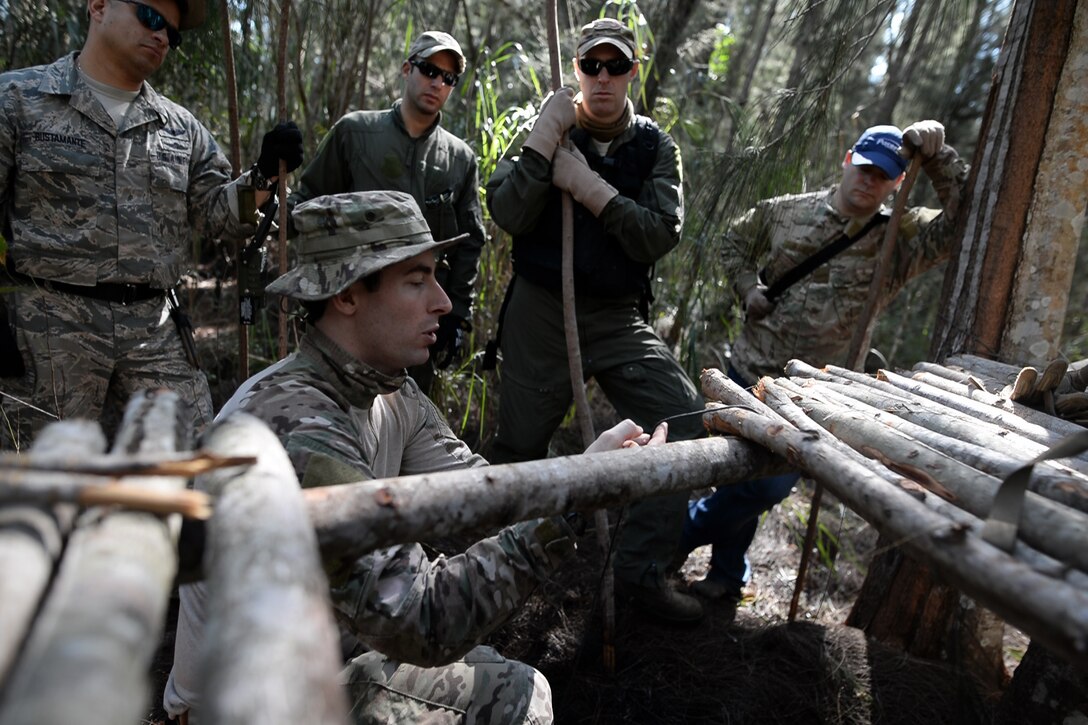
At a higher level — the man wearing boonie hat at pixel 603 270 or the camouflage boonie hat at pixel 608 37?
the camouflage boonie hat at pixel 608 37

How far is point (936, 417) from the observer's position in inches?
77.9

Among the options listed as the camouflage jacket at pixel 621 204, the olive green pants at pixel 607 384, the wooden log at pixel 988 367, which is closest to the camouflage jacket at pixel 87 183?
the camouflage jacket at pixel 621 204

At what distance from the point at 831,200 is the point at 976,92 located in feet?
22.5

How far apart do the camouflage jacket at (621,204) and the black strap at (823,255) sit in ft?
2.57

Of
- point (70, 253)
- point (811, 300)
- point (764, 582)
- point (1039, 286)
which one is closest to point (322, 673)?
point (70, 253)

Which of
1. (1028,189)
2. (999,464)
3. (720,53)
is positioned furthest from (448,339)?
(720,53)

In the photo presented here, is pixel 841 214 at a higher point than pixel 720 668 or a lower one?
higher

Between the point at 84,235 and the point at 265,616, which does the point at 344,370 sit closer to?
the point at 265,616

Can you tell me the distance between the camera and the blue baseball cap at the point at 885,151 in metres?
3.56

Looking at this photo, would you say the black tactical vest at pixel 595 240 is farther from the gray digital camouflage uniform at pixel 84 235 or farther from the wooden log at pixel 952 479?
the wooden log at pixel 952 479

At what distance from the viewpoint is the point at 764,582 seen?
4336 millimetres

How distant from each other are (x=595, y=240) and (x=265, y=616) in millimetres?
2904

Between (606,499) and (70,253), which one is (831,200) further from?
(70,253)

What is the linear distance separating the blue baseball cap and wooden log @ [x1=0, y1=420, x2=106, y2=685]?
3587 millimetres
